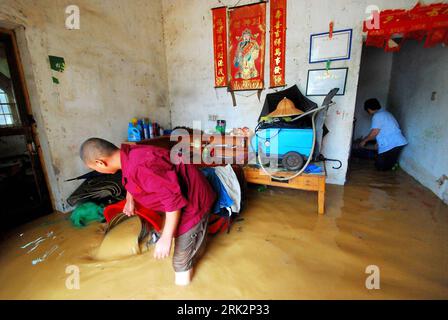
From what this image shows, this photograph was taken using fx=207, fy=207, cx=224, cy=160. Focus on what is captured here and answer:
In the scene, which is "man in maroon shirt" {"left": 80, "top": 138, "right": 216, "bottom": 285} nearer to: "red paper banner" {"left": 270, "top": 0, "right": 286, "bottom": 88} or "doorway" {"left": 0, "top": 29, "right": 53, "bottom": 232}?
"doorway" {"left": 0, "top": 29, "right": 53, "bottom": 232}

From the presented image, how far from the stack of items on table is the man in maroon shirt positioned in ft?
1.48

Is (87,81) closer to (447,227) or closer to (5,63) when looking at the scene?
(5,63)

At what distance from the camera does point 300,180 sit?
238 centimetres

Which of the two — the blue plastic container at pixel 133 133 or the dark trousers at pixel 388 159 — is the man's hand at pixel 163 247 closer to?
the blue plastic container at pixel 133 133

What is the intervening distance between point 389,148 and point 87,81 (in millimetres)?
4795

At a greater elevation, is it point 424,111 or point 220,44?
point 220,44

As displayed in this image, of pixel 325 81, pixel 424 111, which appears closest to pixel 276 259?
pixel 325 81

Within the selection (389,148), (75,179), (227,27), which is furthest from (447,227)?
(75,179)

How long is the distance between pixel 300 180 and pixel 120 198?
7.11 ft

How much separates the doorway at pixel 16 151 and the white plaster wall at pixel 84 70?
10 centimetres

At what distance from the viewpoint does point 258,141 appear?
2.75 m

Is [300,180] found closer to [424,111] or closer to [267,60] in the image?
[267,60]

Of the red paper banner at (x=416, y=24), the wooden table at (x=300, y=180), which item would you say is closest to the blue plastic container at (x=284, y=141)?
the wooden table at (x=300, y=180)

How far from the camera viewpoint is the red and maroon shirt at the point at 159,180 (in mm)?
1188
